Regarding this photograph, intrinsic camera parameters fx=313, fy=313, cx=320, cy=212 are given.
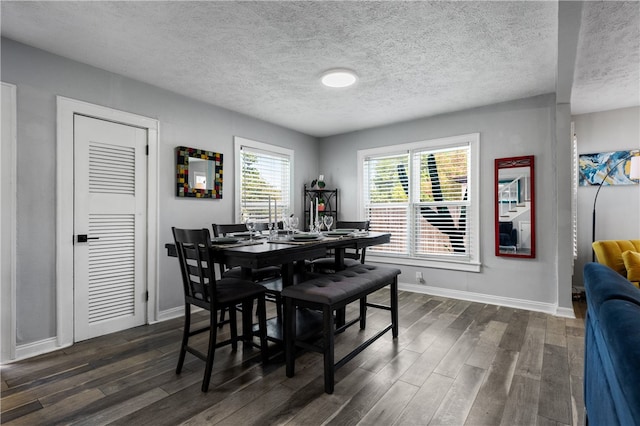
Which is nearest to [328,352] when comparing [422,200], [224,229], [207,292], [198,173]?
[207,292]

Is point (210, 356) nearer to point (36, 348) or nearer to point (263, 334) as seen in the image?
point (263, 334)

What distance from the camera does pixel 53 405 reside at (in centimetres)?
193

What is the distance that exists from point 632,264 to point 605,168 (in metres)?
1.51

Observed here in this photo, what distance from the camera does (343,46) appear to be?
2.61 m

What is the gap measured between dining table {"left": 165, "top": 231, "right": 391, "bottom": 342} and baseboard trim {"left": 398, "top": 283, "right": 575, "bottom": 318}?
170 centimetres

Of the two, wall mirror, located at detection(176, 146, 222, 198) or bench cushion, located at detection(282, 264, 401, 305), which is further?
wall mirror, located at detection(176, 146, 222, 198)

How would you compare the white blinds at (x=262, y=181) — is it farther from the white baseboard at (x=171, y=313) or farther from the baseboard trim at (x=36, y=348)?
the baseboard trim at (x=36, y=348)

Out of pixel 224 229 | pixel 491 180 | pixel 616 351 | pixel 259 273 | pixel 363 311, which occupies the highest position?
pixel 491 180

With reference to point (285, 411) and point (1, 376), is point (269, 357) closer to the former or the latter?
point (285, 411)

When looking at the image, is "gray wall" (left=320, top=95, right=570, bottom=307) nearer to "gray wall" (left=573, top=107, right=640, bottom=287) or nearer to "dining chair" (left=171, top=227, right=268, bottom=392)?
"gray wall" (left=573, top=107, right=640, bottom=287)

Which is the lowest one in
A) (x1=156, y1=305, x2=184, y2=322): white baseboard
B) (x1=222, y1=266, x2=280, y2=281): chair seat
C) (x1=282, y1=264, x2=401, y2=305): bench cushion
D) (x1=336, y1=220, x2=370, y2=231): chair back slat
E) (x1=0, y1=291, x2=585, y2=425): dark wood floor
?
(x1=0, y1=291, x2=585, y2=425): dark wood floor

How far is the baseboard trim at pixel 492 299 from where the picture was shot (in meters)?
3.58

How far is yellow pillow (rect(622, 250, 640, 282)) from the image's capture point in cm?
326

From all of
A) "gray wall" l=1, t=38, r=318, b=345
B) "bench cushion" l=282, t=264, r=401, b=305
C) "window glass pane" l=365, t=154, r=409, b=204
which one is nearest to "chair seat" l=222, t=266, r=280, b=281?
"bench cushion" l=282, t=264, r=401, b=305
